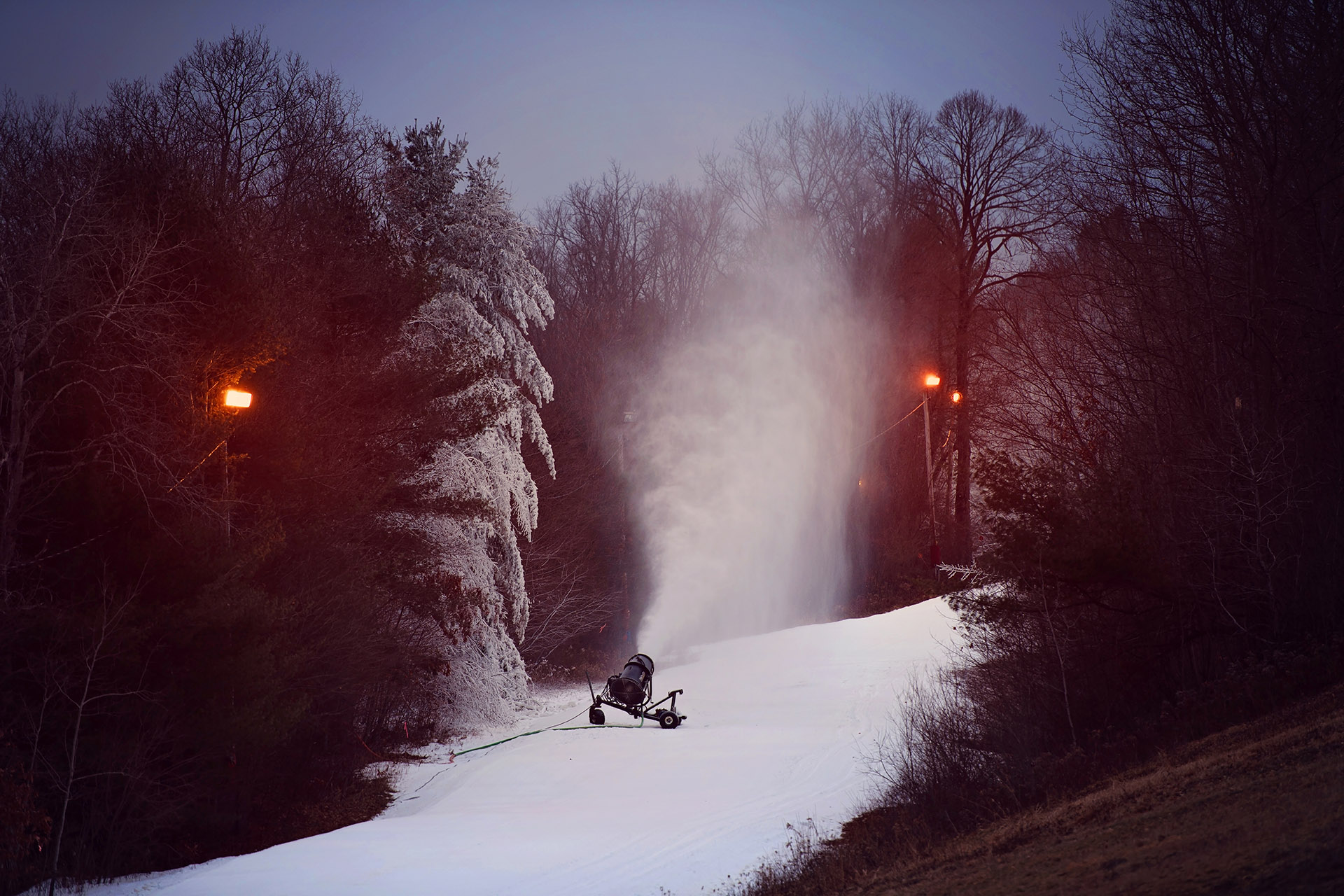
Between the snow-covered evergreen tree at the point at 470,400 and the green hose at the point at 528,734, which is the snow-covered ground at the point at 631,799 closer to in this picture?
the green hose at the point at 528,734

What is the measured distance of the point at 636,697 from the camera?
1830 centimetres

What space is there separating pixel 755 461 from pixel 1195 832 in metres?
27.7

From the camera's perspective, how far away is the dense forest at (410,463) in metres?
11.5

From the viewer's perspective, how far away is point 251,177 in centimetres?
1934

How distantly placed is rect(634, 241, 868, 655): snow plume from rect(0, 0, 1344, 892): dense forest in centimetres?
1199

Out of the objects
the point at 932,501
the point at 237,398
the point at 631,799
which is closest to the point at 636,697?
the point at 631,799

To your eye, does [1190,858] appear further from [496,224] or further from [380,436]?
[496,224]

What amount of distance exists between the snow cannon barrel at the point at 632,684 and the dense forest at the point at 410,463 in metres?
3.02

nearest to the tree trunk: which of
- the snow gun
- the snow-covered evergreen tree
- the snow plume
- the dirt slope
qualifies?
the snow plume

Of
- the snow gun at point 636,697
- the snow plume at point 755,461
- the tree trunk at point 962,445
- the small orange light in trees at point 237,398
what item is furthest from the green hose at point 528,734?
the tree trunk at point 962,445

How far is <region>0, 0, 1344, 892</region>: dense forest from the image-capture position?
37.6 feet

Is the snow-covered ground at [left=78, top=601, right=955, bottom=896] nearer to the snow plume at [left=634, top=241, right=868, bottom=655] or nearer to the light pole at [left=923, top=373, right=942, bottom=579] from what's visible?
the light pole at [left=923, top=373, right=942, bottom=579]

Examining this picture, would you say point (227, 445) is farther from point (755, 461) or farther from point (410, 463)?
point (755, 461)

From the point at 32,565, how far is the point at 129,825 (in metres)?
3.26
